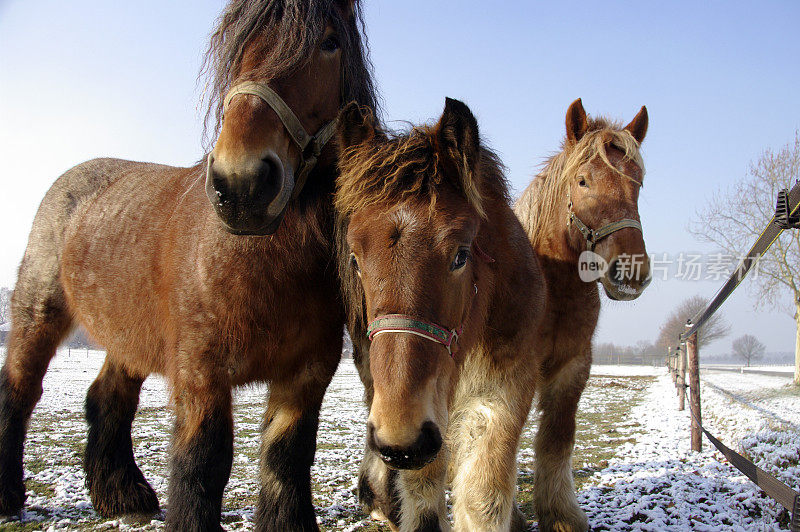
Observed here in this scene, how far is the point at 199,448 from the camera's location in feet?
7.78

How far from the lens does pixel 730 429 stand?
738 cm

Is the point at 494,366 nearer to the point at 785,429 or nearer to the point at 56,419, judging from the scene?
the point at 785,429

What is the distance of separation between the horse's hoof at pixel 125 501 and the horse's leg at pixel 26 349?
53 centimetres

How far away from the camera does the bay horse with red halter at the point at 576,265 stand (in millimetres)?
3533

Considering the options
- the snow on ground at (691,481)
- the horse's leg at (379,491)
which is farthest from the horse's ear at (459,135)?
the snow on ground at (691,481)

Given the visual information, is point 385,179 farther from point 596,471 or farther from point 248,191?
point 596,471

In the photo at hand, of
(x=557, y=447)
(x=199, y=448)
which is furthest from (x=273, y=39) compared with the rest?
(x=557, y=447)

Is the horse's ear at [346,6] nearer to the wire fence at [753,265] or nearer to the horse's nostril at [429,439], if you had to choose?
the horse's nostril at [429,439]

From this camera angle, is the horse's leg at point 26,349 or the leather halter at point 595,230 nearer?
the leather halter at point 595,230

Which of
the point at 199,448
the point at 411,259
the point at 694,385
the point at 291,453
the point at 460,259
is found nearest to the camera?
the point at 411,259

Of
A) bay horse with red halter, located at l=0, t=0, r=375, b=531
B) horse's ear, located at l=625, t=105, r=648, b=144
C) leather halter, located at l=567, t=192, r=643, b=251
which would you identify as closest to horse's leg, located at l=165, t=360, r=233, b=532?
bay horse with red halter, located at l=0, t=0, r=375, b=531

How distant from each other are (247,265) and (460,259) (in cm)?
107

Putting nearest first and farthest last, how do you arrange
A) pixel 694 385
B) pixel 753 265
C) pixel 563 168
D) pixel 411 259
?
pixel 411 259 < pixel 753 265 < pixel 563 168 < pixel 694 385

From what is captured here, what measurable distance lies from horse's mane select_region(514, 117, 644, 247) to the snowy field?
8.19 feet
